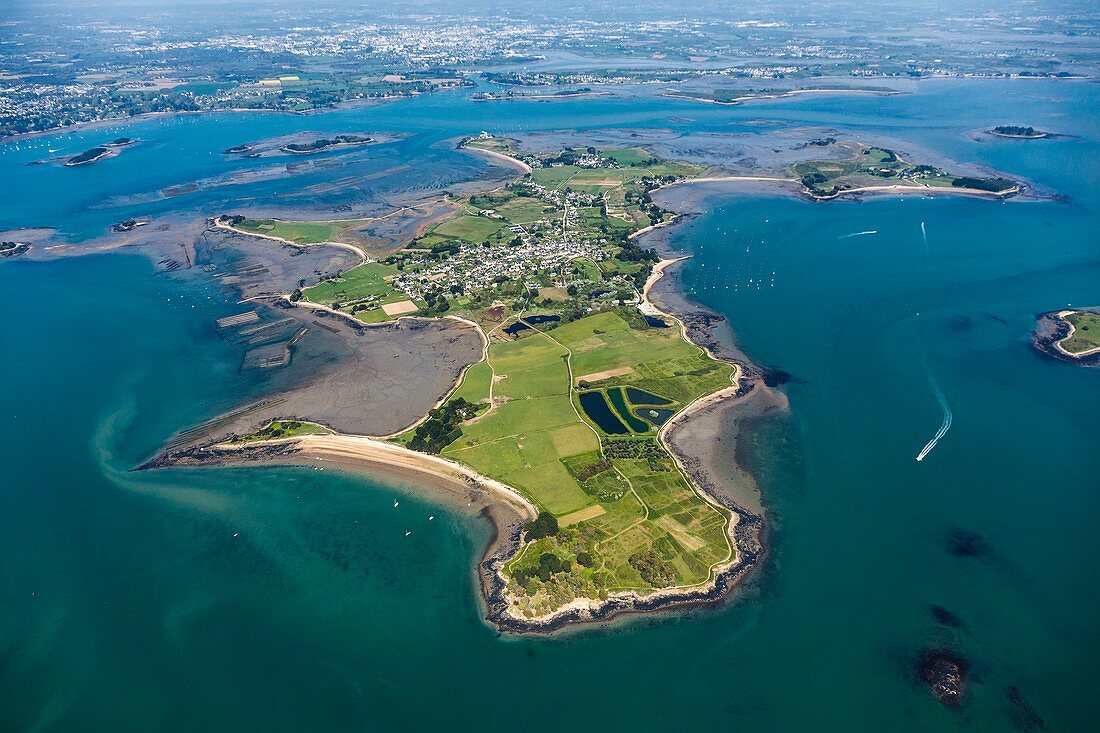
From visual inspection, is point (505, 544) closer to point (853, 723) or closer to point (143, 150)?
point (853, 723)

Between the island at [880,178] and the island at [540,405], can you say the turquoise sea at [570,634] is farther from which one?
the island at [880,178]

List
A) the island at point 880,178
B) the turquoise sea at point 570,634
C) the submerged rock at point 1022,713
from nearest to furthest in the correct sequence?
the submerged rock at point 1022,713 < the turquoise sea at point 570,634 < the island at point 880,178

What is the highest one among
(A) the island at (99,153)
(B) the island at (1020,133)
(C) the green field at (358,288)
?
(B) the island at (1020,133)

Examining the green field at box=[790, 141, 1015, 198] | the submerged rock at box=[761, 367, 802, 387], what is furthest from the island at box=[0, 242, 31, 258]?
the green field at box=[790, 141, 1015, 198]

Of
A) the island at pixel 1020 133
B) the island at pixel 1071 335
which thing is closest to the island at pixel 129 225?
the island at pixel 1071 335

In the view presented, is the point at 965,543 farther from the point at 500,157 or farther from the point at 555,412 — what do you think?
the point at 500,157

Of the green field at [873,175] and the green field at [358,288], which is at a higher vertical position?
the green field at [873,175]
